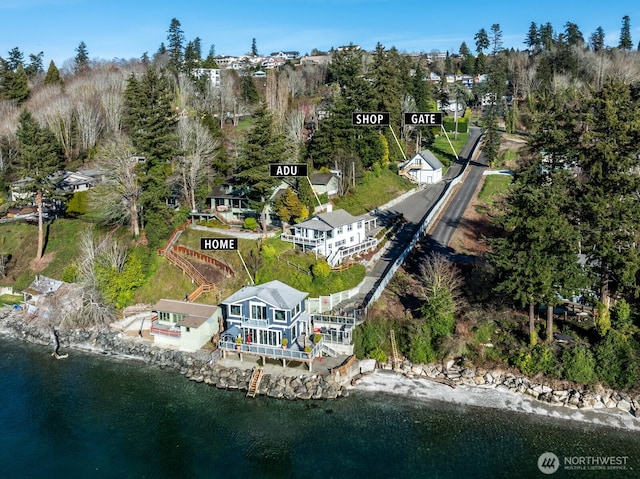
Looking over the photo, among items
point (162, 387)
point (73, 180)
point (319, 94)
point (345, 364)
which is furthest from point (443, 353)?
point (319, 94)

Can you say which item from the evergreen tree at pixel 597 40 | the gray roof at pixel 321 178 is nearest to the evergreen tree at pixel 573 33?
the evergreen tree at pixel 597 40

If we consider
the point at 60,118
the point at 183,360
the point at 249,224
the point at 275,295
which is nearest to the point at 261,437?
the point at 275,295

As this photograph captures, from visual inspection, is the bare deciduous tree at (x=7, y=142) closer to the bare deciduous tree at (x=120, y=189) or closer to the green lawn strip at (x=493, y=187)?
the bare deciduous tree at (x=120, y=189)

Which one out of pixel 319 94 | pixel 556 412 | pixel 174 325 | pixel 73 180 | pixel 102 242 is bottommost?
pixel 556 412

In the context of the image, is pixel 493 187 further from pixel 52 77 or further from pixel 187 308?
pixel 52 77

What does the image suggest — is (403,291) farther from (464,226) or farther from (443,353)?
(464,226)
